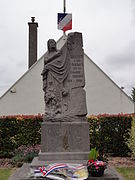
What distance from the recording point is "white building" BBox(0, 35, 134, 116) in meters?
19.4

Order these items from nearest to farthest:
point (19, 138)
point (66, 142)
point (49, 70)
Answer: point (66, 142) → point (49, 70) → point (19, 138)

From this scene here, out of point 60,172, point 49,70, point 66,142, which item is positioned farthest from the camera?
point 49,70

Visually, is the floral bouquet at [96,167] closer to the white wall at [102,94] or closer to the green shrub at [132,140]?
the green shrub at [132,140]

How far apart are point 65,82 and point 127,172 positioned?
12.2ft

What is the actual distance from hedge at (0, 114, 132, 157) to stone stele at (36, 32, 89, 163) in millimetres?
4627

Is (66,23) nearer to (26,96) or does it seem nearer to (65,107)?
(65,107)

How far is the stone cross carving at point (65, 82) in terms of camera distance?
725cm

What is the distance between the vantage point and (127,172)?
8.96 m

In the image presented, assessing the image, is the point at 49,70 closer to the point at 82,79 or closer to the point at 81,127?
the point at 82,79

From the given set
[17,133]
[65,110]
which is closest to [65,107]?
[65,110]

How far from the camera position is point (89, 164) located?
5945 millimetres

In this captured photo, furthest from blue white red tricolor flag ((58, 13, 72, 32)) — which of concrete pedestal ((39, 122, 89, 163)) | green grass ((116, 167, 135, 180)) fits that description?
concrete pedestal ((39, 122, 89, 163))

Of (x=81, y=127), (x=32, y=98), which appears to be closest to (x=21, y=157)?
(x=81, y=127)

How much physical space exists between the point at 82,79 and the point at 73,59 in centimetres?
58
